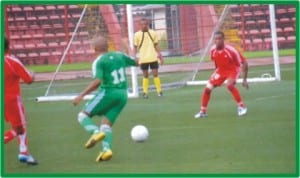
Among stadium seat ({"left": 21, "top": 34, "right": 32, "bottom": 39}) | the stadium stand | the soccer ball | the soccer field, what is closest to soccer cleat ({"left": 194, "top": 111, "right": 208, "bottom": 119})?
the soccer field

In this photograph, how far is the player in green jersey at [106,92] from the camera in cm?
873

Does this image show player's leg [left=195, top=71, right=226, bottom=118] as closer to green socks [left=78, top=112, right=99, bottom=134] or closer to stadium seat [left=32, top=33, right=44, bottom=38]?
green socks [left=78, top=112, right=99, bottom=134]

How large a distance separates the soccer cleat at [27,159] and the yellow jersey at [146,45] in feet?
23.9

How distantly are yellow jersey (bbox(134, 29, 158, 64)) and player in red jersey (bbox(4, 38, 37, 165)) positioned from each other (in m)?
7.15

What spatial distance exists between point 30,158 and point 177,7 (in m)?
12.8

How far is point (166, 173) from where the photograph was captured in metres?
7.87

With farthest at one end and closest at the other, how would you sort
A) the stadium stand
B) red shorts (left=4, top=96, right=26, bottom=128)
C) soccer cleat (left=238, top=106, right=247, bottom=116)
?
1. the stadium stand
2. soccer cleat (left=238, top=106, right=247, bottom=116)
3. red shorts (left=4, top=96, right=26, bottom=128)

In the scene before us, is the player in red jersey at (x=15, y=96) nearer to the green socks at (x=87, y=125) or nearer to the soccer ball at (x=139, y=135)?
the green socks at (x=87, y=125)

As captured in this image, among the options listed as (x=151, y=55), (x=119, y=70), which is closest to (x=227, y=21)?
(x=151, y=55)

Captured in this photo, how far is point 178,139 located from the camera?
9945 millimetres

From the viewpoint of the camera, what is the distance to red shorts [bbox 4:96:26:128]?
868 cm

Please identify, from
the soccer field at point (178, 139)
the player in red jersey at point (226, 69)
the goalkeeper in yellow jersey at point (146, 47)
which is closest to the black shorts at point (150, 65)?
the goalkeeper in yellow jersey at point (146, 47)

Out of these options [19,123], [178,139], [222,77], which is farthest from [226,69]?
[19,123]

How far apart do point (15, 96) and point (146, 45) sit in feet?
24.0
